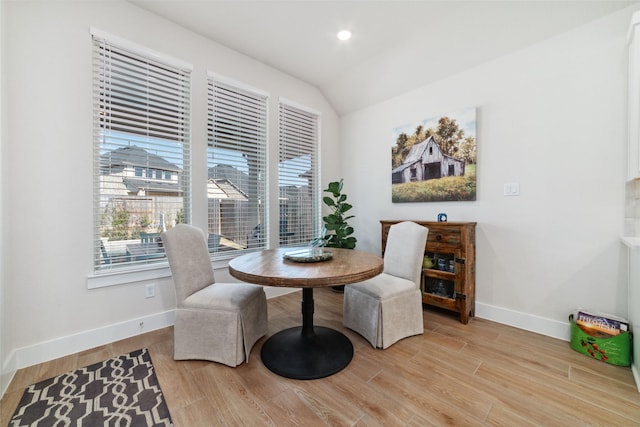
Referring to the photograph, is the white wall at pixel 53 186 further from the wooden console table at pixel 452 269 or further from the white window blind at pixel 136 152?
the wooden console table at pixel 452 269

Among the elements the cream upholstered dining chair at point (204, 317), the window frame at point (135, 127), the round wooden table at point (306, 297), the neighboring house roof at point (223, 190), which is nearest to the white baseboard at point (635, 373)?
the round wooden table at point (306, 297)

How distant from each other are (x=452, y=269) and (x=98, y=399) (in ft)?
9.75

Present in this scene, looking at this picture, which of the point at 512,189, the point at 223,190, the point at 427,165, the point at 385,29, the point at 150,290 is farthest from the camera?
the point at 427,165

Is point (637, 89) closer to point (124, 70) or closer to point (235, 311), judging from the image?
point (235, 311)

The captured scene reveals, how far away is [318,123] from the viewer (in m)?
3.90

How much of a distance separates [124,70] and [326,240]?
2723 mm

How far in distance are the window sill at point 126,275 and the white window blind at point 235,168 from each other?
1.72ft

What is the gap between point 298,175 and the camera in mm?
3666

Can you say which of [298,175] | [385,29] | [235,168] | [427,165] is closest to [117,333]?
[235,168]

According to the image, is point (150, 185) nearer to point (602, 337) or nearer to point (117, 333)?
point (117, 333)

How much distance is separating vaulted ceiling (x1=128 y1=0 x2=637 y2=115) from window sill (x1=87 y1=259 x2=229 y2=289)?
2.39m

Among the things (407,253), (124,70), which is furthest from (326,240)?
(124,70)

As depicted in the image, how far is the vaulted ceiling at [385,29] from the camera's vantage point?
2189 millimetres

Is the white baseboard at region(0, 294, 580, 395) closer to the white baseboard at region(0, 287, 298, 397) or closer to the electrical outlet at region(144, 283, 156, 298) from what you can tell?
the white baseboard at region(0, 287, 298, 397)
